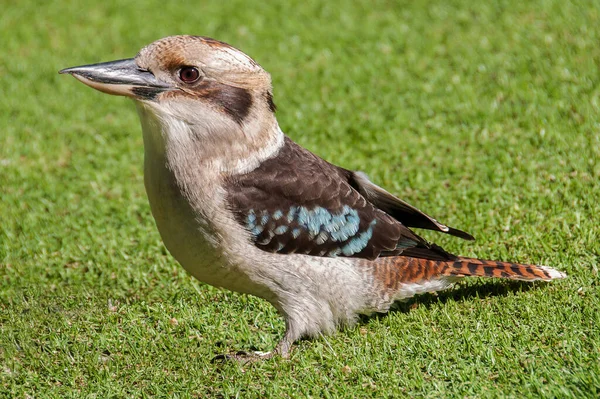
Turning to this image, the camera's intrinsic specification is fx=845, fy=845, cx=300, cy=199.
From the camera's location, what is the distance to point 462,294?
5750mm

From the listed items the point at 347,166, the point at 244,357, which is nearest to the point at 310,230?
the point at 244,357

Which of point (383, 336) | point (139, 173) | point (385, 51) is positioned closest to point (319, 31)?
point (385, 51)

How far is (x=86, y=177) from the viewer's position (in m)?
8.08

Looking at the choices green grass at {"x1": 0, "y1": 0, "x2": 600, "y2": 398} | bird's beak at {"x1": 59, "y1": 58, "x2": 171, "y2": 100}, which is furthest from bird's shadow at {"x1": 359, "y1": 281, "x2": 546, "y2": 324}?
bird's beak at {"x1": 59, "y1": 58, "x2": 171, "y2": 100}

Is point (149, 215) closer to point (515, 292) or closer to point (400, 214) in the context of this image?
point (400, 214)

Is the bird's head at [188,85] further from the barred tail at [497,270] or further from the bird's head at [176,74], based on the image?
the barred tail at [497,270]

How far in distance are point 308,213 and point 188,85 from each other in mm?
1067

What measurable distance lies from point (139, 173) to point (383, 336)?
12.0ft

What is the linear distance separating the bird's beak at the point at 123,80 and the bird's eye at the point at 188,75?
102 mm

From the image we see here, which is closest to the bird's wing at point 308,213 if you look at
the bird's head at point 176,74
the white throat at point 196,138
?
the white throat at point 196,138

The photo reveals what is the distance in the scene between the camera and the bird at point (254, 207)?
16.0 ft

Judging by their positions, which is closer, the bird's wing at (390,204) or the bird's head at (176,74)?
the bird's head at (176,74)

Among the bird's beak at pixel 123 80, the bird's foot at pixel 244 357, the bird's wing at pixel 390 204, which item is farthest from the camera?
the bird's wing at pixel 390 204

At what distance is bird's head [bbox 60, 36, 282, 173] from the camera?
4.84 m
